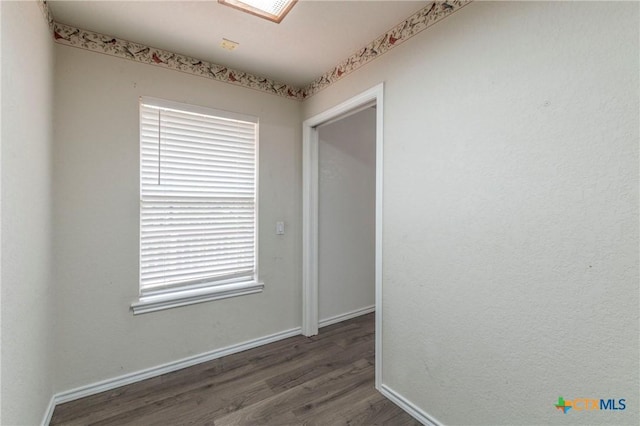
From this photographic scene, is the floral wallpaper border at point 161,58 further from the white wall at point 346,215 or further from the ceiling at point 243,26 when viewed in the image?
the white wall at point 346,215

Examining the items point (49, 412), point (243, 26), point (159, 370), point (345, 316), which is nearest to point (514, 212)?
point (243, 26)

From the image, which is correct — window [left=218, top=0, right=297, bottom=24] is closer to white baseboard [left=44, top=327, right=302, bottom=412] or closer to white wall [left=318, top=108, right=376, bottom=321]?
white wall [left=318, top=108, right=376, bottom=321]

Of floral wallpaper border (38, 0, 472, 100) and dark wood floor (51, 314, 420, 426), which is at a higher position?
floral wallpaper border (38, 0, 472, 100)

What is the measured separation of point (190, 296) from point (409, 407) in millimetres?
1810

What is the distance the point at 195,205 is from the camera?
241 centimetres

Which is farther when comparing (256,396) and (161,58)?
(161,58)

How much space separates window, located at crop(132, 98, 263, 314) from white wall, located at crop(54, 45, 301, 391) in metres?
0.09

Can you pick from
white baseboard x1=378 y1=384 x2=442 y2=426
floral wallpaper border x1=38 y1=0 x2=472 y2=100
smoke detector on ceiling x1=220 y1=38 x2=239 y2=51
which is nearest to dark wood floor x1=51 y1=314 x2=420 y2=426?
white baseboard x1=378 y1=384 x2=442 y2=426

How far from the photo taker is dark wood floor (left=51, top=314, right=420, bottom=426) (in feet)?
5.88

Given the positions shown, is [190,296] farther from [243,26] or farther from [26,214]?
[243,26]

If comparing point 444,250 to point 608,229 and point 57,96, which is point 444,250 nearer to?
point 608,229

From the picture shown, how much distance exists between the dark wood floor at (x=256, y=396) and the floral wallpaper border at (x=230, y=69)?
2.42 metres
